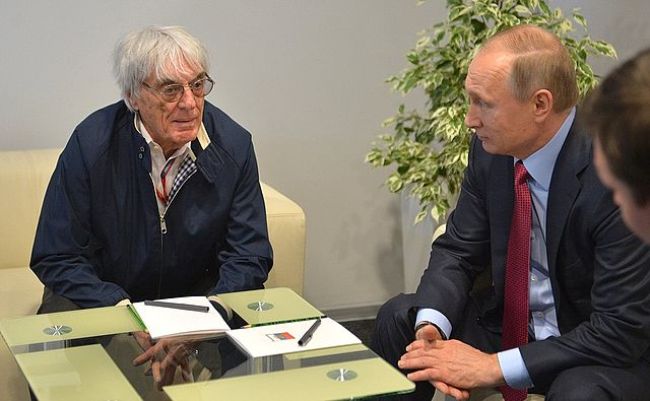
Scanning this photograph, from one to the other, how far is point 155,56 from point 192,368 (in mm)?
1044

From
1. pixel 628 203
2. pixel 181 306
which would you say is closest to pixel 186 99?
pixel 181 306

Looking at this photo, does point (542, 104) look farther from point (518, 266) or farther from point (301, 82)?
point (301, 82)

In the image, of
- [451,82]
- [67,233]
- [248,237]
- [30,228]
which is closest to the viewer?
[67,233]

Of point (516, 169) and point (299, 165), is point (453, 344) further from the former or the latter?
point (299, 165)

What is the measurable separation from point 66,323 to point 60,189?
606mm

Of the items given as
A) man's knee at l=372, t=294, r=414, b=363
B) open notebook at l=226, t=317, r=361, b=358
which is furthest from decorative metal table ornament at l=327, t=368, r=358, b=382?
man's knee at l=372, t=294, r=414, b=363

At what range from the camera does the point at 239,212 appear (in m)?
3.38

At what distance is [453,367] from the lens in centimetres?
278

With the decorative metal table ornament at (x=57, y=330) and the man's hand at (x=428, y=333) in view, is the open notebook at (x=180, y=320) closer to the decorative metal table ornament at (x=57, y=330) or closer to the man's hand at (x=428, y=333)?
the decorative metal table ornament at (x=57, y=330)

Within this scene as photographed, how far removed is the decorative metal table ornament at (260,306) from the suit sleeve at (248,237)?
0.38m

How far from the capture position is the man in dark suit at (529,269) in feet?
8.95

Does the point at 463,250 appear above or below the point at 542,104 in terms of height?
below

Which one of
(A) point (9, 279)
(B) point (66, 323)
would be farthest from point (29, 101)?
(B) point (66, 323)

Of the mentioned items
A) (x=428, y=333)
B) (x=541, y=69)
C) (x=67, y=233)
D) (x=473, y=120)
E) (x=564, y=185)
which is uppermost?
(x=541, y=69)
